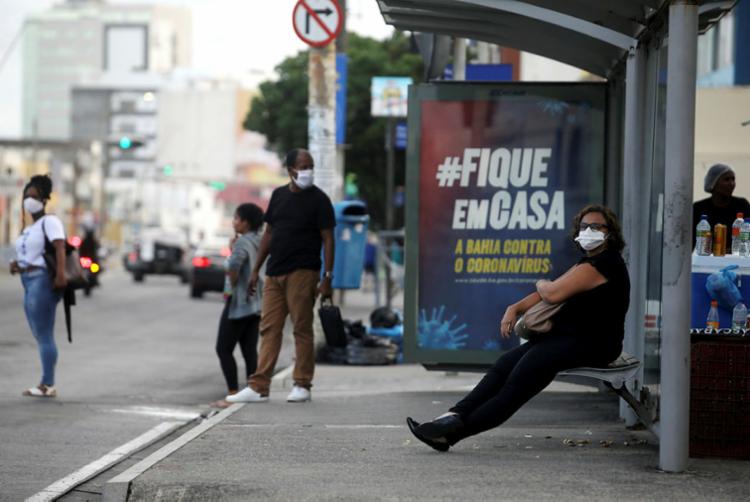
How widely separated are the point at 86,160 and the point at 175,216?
10.3 meters

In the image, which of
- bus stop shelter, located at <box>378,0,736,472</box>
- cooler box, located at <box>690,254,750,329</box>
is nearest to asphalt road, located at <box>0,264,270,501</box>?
bus stop shelter, located at <box>378,0,736,472</box>

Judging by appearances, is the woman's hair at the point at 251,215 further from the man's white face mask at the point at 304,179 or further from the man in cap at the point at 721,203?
the man in cap at the point at 721,203

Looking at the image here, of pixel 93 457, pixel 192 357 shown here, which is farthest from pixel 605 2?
pixel 192 357

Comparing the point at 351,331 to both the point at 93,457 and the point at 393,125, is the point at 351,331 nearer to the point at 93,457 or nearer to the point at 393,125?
the point at 93,457

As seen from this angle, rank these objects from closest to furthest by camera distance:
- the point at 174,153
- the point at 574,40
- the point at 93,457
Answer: the point at 93,457, the point at 574,40, the point at 174,153

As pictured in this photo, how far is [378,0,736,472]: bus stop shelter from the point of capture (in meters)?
7.38

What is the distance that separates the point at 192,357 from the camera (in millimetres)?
18812

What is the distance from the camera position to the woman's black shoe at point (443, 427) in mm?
8044

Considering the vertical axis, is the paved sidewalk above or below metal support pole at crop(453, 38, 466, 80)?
below

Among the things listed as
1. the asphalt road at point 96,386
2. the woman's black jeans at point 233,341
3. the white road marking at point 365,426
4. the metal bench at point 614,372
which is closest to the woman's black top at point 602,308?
the metal bench at point 614,372

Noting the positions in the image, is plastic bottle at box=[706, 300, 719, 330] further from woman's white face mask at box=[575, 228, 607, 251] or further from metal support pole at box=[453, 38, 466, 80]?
metal support pole at box=[453, 38, 466, 80]

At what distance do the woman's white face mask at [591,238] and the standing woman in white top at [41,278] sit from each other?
582 cm

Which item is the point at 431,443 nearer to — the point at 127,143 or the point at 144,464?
the point at 144,464

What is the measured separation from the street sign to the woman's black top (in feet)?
27.1
